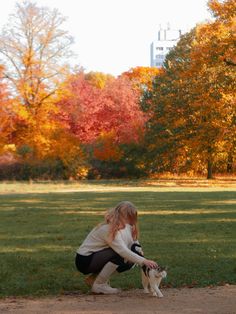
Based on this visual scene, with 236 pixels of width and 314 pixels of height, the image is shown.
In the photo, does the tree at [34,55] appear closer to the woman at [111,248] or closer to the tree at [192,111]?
the tree at [192,111]

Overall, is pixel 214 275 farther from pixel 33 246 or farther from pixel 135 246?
pixel 33 246

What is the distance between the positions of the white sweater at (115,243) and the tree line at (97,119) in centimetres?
3052

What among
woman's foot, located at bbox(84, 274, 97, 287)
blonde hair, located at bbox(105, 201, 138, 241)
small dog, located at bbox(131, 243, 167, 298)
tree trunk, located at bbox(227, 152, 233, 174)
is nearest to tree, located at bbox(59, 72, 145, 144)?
tree trunk, located at bbox(227, 152, 233, 174)

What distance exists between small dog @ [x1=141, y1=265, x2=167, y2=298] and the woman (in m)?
0.25

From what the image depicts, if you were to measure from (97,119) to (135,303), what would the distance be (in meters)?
48.5

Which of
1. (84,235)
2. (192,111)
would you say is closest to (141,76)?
(192,111)

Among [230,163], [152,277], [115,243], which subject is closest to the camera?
[152,277]

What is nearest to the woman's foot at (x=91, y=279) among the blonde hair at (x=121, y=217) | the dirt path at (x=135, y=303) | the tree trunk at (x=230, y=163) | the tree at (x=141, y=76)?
the dirt path at (x=135, y=303)

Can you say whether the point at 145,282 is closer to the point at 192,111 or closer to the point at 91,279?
the point at 91,279

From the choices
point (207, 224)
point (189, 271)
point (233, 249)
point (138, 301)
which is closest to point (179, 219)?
point (207, 224)

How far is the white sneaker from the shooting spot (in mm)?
8273

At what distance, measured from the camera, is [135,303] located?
25.2ft

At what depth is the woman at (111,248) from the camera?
8180 millimetres

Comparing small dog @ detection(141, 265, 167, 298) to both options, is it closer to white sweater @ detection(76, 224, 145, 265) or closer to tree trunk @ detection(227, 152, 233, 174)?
white sweater @ detection(76, 224, 145, 265)
